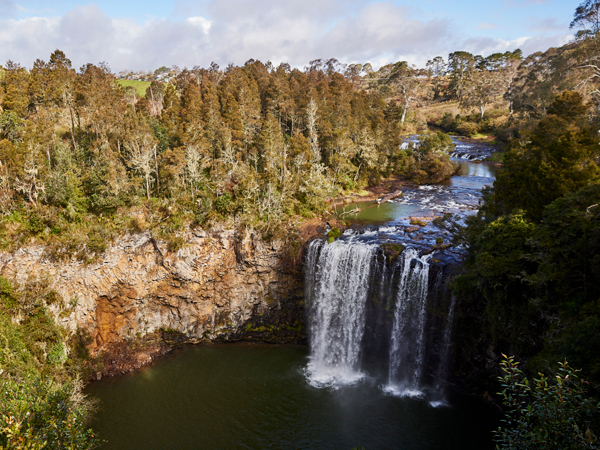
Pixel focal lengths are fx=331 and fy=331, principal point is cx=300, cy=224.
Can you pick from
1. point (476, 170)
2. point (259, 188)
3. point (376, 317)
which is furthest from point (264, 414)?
point (476, 170)

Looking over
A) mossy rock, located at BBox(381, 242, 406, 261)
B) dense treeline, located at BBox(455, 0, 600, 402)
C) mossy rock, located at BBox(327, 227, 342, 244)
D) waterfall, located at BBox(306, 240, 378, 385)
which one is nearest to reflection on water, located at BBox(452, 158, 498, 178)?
dense treeline, located at BBox(455, 0, 600, 402)

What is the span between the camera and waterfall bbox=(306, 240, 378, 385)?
27.5 metres

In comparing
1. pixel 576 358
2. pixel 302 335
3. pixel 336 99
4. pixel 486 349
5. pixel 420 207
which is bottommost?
pixel 302 335

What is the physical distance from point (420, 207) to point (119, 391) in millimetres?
36042

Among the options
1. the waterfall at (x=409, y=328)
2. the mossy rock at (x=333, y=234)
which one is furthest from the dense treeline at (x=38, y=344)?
the mossy rock at (x=333, y=234)

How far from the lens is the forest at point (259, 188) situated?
15.8 m

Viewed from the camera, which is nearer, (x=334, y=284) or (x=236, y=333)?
(x=334, y=284)

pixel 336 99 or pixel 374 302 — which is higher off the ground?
pixel 336 99

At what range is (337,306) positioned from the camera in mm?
28844

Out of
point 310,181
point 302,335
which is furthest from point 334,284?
point 310,181

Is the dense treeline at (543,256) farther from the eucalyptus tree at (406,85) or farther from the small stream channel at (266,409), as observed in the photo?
the eucalyptus tree at (406,85)

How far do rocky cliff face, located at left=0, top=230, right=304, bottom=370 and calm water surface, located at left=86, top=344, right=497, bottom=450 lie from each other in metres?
3.63

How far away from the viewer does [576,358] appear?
12.8 meters

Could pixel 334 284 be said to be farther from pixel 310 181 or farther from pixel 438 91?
pixel 438 91
